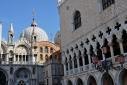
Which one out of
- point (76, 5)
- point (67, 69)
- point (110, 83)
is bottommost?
point (110, 83)

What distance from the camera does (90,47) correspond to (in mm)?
24250

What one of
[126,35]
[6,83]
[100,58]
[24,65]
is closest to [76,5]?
[100,58]

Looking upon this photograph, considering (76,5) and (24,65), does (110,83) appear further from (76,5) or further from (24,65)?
(24,65)

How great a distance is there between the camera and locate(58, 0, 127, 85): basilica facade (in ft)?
65.6

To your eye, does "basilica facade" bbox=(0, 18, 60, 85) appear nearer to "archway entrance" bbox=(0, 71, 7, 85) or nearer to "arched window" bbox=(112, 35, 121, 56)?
"archway entrance" bbox=(0, 71, 7, 85)

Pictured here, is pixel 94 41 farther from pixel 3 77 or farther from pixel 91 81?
pixel 3 77

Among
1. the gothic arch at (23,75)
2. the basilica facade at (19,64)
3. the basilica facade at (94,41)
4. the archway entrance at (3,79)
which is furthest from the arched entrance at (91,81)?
the archway entrance at (3,79)

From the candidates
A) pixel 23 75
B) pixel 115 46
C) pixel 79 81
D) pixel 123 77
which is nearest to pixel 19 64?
pixel 23 75

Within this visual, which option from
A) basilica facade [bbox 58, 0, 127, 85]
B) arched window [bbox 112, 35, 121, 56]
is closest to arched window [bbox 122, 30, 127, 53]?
basilica facade [bbox 58, 0, 127, 85]

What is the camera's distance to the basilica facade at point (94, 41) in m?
20.0

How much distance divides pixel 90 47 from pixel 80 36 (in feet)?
8.26

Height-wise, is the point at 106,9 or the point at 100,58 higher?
the point at 106,9

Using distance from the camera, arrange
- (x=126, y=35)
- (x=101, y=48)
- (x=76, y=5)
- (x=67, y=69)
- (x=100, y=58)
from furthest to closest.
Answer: (x=67, y=69) < (x=76, y=5) < (x=100, y=58) < (x=101, y=48) < (x=126, y=35)

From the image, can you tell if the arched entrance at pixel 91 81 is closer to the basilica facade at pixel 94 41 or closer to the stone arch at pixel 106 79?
the basilica facade at pixel 94 41
